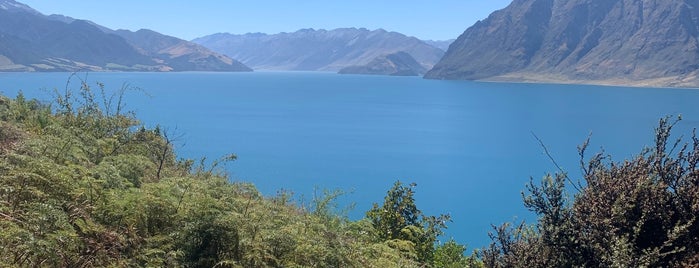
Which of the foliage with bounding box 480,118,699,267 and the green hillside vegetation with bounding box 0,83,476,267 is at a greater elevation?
the foliage with bounding box 480,118,699,267

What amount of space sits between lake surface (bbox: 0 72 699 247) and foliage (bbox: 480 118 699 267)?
561 inches

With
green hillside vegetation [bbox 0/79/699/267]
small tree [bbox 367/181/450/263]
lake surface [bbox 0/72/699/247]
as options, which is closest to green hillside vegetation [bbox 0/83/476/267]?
green hillside vegetation [bbox 0/79/699/267]

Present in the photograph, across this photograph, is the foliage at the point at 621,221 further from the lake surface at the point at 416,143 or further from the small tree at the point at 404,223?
the lake surface at the point at 416,143

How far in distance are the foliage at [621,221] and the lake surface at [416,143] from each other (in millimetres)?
14258

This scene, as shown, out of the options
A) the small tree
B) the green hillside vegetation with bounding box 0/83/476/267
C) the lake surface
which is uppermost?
the lake surface

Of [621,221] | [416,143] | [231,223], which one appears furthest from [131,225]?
[416,143]

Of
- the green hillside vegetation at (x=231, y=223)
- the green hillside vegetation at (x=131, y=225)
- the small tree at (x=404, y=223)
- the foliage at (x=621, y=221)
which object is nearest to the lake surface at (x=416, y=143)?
the small tree at (x=404, y=223)

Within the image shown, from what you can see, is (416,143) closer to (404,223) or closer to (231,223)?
(404,223)

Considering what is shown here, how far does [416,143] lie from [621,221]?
54811 millimetres

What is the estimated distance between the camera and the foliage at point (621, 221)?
649 centimetres

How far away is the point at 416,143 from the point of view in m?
61.5

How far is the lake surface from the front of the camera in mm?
38344

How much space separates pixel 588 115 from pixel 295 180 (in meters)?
67.6

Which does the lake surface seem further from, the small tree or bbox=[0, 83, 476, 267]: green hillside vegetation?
bbox=[0, 83, 476, 267]: green hillside vegetation
